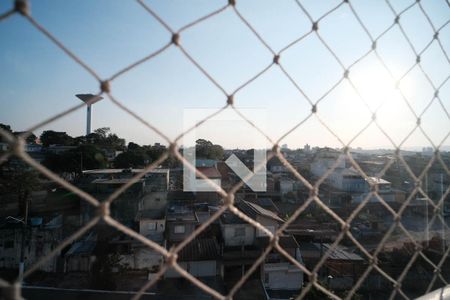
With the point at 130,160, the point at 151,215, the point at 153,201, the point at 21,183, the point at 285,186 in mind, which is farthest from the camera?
the point at 130,160

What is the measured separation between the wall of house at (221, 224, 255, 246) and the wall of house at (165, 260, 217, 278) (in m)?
0.62

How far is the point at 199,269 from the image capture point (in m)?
4.54

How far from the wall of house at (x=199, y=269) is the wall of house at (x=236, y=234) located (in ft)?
2.04

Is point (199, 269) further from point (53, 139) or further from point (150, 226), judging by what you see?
point (53, 139)

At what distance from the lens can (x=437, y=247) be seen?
503 centimetres

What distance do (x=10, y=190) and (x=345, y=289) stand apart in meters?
8.58

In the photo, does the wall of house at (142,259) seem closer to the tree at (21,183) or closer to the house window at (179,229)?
the house window at (179,229)

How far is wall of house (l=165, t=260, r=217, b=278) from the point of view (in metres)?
4.49

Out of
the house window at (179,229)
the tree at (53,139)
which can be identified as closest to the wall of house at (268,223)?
the house window at (179,229)

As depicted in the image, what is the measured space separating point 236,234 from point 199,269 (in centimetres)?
95

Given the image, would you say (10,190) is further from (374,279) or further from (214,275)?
(374,279)

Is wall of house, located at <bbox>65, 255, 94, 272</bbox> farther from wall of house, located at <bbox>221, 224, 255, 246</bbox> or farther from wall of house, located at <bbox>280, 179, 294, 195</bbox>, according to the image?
wall of house, located at <bbox>280, 179, 294, 195</bbox>

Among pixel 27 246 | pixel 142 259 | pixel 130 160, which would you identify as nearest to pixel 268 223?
pixel 142 259

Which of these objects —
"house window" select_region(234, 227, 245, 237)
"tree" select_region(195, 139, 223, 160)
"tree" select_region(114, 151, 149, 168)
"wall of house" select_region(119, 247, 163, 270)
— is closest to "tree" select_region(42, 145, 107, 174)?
"tree" select_region(114, 151, 149, 168)
